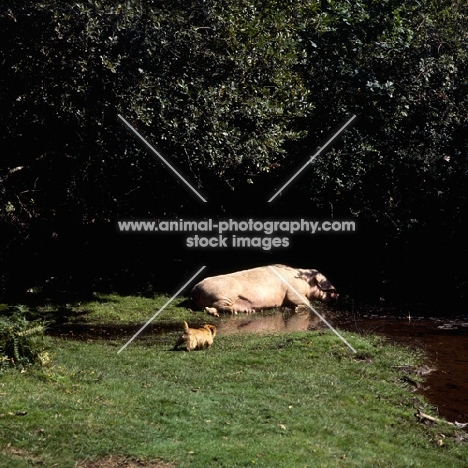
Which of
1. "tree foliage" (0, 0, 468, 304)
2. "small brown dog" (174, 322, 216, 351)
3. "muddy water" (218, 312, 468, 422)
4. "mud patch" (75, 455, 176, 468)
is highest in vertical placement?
"tree foliage" (0, 0, 468, 304)

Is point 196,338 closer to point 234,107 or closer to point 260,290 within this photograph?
point 234,107

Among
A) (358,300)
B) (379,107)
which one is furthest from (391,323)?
(379,107)

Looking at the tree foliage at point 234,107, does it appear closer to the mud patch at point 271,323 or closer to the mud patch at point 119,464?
the mud patch at point 271,323

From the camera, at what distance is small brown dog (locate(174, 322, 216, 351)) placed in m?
13.6

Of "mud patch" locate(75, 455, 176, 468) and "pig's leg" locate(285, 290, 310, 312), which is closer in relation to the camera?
"mud patch" locate(75, 455, 176, 468)

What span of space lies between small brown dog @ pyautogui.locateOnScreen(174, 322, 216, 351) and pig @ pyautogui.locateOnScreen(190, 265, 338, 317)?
3.81m

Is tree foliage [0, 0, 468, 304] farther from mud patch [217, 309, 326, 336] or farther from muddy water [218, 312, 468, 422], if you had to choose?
muddy water [218, 312, 468, 422]

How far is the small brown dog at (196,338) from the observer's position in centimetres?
1356

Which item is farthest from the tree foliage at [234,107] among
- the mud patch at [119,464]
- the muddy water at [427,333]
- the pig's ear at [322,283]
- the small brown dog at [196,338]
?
the mud patch at [119,464]

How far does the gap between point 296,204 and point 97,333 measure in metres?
8.09

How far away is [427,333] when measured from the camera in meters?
16.7

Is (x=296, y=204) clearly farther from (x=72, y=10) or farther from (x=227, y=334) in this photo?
(x=72, y=10)

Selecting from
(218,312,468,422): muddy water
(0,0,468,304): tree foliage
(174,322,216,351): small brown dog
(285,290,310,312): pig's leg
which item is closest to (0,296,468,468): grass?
(174,322,216,351): small brown dog

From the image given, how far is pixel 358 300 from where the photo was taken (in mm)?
20766
